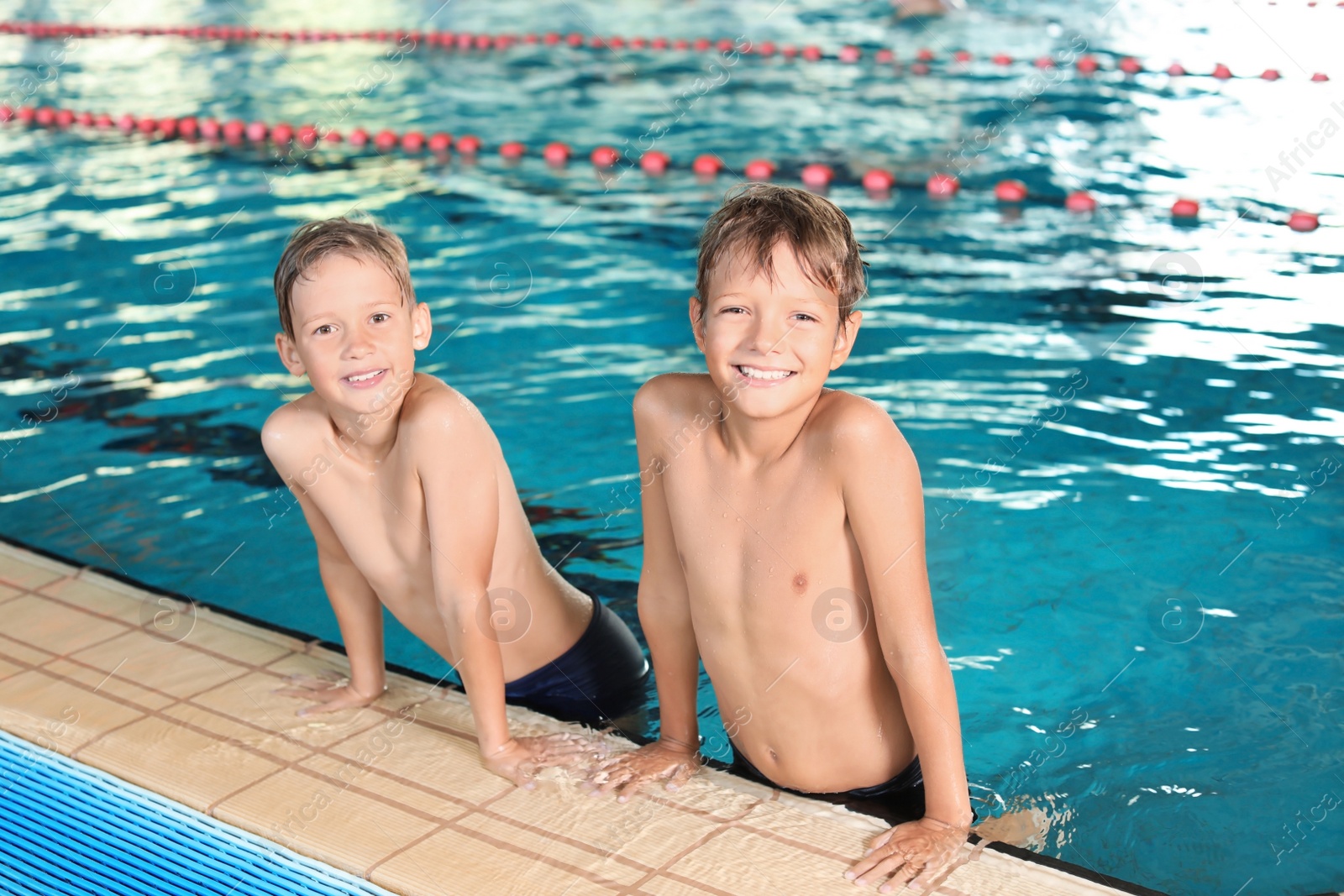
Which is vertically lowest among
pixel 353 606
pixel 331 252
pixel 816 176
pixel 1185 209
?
pixel 1185 209

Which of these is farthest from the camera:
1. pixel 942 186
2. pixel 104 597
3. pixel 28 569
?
pixel 942 186

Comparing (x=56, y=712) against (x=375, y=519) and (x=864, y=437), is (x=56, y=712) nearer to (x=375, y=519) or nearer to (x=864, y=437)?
(x=375, y=519)

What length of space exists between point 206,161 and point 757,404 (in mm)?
8393

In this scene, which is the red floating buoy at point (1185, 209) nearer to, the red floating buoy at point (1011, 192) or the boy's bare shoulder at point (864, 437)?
the red floating buoy at point (1011, 192)

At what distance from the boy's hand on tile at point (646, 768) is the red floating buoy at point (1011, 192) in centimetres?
599

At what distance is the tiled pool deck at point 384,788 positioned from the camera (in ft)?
7.00

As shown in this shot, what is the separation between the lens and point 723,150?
8977mm

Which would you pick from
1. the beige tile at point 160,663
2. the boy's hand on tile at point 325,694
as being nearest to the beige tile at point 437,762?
the boy's hand on tile at point 325,694

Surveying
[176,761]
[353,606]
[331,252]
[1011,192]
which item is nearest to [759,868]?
[353,606]

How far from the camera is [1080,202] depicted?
24.5ft

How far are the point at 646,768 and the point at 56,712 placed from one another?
1.35 meters

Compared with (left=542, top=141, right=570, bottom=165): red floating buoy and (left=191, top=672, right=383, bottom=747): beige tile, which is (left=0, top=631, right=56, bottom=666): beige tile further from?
(left=542, top=141, right=570, bottom=165): red floating buoy

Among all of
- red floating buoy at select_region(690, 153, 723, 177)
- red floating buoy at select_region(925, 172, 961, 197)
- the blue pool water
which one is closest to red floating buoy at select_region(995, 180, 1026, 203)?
the blue pool water

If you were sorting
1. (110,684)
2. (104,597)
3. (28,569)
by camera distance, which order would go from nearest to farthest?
1. (110,684)
2. (104,597)
3. (28,569)
